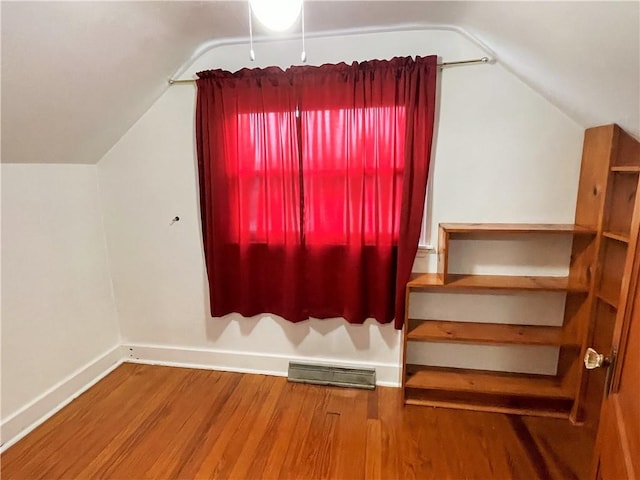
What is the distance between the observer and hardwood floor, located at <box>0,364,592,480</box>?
69.4 inches

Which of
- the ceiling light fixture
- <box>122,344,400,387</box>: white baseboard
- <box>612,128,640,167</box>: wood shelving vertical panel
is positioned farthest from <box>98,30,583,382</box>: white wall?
the ceiling light fixture

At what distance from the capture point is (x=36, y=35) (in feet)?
4.56

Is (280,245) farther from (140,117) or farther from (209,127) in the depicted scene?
(140,117)

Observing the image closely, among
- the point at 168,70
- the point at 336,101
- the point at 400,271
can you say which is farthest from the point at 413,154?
the point at 168,70

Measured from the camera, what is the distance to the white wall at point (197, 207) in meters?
2.05

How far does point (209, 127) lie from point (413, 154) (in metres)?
1.24

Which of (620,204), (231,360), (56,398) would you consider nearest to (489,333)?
(620,204)

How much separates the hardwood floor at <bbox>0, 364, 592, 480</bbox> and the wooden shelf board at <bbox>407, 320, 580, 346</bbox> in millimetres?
462

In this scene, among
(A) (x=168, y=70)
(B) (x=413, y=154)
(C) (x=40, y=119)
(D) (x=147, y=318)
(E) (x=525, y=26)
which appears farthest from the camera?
(D) (x=147, y=318)

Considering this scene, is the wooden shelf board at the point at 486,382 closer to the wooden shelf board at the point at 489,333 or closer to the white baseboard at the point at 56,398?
the wooden shelf board at the point at 489,333

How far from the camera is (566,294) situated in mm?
2189

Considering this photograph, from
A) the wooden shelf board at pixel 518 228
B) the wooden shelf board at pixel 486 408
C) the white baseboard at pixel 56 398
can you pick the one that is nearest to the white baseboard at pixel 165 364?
the white baseboard at pixel 56 398

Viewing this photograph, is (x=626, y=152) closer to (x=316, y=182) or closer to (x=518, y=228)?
(x=518, y=228)

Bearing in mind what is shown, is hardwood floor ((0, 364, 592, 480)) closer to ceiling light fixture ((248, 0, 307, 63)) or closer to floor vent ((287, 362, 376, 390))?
floor vent ((287, 362, 376, 390))
